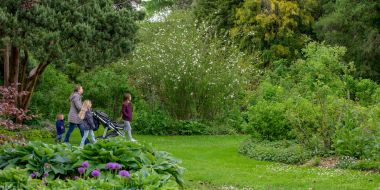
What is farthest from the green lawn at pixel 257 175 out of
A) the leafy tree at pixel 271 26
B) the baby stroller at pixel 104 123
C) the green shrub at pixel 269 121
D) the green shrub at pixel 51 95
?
the leafy tree at pixel 271 26

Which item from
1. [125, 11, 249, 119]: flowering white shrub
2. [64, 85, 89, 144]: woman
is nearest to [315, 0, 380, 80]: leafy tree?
[125, 11, 249, 119]: flowering white shrub

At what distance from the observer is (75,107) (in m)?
16.3

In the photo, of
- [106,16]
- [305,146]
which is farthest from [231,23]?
[305,146]

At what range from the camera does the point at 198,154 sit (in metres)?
16.0

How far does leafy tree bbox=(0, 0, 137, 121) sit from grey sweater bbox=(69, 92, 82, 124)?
90cm

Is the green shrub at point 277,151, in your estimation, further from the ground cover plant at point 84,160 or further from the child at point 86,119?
the ground cover plant at point 84,160

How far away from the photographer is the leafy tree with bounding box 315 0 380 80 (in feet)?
104

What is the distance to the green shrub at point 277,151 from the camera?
13758 millimetres

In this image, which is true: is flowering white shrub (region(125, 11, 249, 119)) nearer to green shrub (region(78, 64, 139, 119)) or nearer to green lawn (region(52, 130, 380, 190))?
green shrub (region(78, 64, 139, 119))

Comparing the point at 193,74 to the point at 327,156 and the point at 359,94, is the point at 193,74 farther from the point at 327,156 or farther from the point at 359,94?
the point at 327,156

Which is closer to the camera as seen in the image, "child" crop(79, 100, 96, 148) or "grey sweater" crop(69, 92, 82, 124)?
"child" crop(79, 100, 96, 148)

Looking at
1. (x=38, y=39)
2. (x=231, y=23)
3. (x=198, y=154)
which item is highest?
(x=231, y=23)

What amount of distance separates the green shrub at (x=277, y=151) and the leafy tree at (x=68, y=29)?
14.3 feet

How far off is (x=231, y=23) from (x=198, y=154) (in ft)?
69.5
